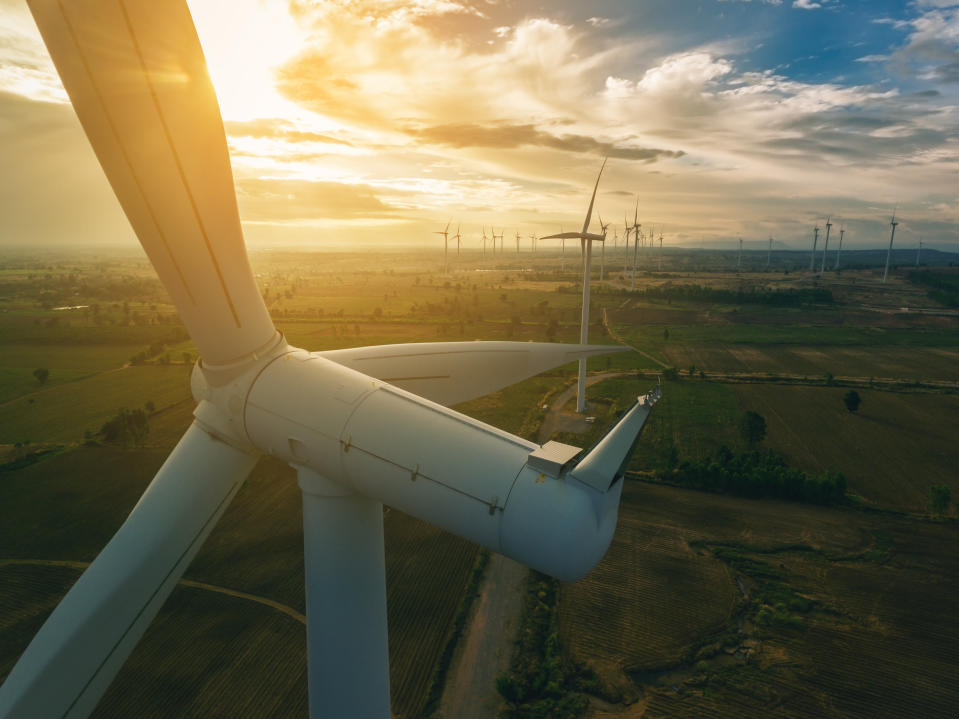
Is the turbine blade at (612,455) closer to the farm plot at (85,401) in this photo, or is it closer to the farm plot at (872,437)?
the farm plot at (872,437)

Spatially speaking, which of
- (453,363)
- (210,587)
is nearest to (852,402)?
(453,363)

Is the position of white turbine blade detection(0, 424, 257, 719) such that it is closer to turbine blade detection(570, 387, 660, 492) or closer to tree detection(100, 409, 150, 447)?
turbine blade detection(570, 387, 660, 492)

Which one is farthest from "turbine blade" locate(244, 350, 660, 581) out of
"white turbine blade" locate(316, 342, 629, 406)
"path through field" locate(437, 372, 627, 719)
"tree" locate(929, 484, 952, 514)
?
"tree" locate(929, 484, 952, 514)

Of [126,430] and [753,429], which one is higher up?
[753,429]

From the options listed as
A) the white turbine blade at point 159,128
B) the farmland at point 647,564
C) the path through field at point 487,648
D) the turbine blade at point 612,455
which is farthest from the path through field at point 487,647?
the white turbine blade at point 159,128

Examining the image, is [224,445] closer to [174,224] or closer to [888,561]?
[174,224]

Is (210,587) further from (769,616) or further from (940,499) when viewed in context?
(940,499)
